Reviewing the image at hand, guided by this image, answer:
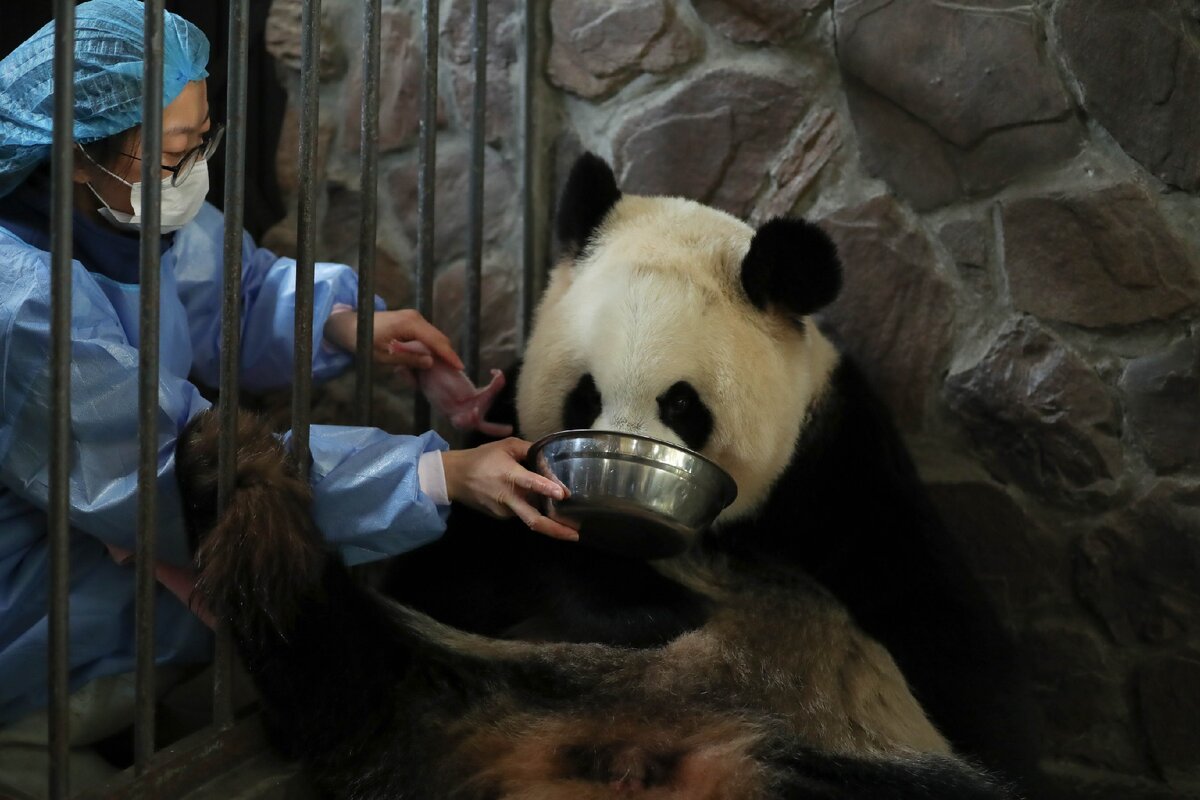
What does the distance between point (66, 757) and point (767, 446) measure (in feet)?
3.43

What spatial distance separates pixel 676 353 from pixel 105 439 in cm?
79

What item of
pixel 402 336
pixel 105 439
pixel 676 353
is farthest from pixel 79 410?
pixel 676 353

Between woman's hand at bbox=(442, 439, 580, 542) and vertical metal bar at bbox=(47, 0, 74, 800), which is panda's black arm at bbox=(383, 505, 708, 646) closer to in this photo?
woman's hand at bbox=(442, 439, 580, 542)

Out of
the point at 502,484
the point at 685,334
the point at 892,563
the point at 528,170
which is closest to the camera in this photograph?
the point at 502,484

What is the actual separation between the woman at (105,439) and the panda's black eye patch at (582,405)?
0.16 metres

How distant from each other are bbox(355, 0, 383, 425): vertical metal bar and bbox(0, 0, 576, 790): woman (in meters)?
0.16

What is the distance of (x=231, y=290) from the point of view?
5.32 ft

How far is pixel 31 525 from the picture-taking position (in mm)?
1737

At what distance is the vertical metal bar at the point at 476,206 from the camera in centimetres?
231

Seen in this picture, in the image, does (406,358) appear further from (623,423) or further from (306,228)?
(623,423)

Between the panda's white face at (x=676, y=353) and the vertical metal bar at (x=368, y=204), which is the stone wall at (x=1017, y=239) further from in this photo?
the vertical metal bar at (x=368, y=204)

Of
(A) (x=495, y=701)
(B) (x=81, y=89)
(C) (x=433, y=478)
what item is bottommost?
(A) (x=495, y=701)

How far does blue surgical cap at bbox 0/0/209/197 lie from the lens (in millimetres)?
1681

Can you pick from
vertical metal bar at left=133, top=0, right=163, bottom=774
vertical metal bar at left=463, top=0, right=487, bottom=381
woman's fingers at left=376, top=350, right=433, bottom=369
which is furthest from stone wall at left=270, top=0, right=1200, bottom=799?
vertical metal bar at left=133, top=0, right=163, bottom=774
